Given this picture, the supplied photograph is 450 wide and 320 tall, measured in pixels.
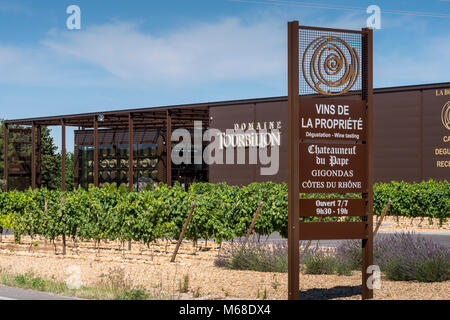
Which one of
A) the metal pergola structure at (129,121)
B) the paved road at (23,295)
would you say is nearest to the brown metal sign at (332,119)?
the paved road at (23,295)

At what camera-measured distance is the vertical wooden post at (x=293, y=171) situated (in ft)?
32.1

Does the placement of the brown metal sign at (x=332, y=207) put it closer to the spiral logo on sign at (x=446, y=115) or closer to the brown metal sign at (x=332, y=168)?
the brown metal sign at (x=332, y=168)

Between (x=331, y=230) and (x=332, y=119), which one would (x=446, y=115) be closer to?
(x=332, y=119)

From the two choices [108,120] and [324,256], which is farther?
[108,120]

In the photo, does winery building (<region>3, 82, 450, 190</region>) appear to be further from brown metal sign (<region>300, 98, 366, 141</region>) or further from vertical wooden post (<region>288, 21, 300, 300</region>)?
vertical wooden post (<region>288, 21, 300, 300</region>)

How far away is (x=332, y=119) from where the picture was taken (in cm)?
→ 1021

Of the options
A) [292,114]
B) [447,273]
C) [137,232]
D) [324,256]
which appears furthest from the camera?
[137,232]

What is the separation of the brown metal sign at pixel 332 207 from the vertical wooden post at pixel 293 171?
250 mm

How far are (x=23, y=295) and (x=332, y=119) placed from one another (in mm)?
5510

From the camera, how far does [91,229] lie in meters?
19.1

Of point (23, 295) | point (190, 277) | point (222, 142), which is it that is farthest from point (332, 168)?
point (222, 142)
